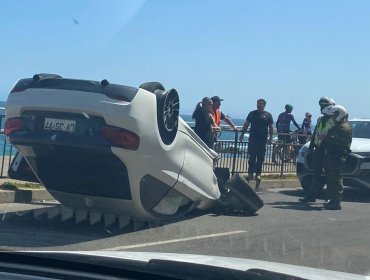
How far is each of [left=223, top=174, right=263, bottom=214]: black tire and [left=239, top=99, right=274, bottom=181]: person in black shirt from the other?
12.4ft

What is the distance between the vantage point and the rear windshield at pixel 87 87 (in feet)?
27.2

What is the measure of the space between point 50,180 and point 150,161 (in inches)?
49.0

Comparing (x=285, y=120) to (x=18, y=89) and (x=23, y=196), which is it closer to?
(x=23, y=196)

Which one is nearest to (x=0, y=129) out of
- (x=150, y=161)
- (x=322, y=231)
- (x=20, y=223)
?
(x=20, y=223)

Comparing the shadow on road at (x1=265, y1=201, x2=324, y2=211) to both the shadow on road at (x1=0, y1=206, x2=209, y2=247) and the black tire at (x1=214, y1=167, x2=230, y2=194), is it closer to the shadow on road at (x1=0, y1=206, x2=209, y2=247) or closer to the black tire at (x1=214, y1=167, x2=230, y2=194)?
the black tire at (x1=214, y1=167, x2=230, y2=194)

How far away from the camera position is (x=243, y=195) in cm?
1064

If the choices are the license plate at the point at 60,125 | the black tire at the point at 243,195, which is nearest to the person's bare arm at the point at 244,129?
the black tire at the point at 243,195

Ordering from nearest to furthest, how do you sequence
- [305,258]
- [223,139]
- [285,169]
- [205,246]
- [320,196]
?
[305,258]
[205,246]
[320,196]
[223,139]
[285,169]

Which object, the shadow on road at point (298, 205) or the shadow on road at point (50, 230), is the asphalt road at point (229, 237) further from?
the shadow on road at point (298, 205)

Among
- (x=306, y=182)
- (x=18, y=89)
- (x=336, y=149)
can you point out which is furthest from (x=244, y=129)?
(x=18, y=89)

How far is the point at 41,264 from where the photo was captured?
9.34 feet

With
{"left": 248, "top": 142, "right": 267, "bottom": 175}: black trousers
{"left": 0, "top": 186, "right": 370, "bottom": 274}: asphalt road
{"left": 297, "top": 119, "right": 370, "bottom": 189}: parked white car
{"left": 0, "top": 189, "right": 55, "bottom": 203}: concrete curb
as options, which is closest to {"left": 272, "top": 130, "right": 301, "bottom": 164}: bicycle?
{"left": 248, "top": 142, "right": 267, "bottom": 175}: black trousers

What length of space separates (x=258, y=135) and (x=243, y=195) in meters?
3.88

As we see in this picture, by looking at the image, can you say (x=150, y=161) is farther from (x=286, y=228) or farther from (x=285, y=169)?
(x=285, y=169)
